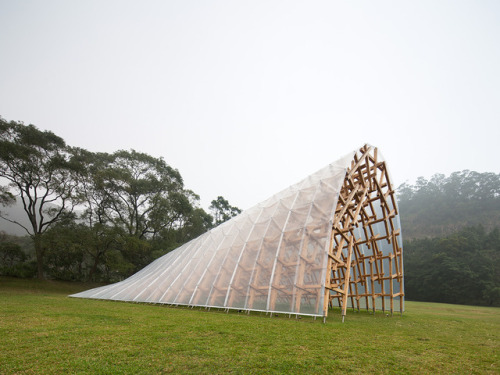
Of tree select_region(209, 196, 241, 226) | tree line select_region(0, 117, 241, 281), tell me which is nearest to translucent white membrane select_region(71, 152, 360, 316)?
tree line select_region(0, 117, 241, 281)

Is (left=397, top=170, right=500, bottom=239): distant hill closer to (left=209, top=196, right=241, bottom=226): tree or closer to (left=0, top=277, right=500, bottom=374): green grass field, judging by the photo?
(left=209, top=196, right=241, bottom=226): tree

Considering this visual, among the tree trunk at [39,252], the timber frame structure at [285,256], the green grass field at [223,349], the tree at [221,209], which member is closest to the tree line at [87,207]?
the tree trunk at [39,252]

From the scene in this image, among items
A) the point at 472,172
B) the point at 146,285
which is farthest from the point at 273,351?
the point at 472,172

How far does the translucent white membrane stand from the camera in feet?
31.6

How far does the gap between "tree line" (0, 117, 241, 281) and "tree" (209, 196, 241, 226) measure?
11.3 metres

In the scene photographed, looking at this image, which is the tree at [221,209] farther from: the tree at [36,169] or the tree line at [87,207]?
the tree at [36,169]

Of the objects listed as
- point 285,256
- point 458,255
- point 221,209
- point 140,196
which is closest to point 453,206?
point 458,255

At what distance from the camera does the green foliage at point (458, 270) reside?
40.6 m

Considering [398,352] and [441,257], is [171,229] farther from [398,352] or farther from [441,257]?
[441,257]

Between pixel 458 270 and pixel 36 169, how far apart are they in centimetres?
5558

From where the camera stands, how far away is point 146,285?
54.5 ft

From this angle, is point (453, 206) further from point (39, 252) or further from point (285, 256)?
point (39, 252)

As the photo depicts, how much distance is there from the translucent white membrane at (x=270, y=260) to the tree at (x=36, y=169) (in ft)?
61.6

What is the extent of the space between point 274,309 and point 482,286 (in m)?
46.0
